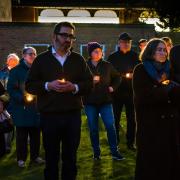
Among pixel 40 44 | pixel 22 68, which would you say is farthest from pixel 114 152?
pixel 40 44

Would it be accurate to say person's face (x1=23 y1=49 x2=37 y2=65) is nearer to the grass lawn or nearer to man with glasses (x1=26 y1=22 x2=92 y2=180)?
the grass lawn

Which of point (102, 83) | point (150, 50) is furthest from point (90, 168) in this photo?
point (150, 50)

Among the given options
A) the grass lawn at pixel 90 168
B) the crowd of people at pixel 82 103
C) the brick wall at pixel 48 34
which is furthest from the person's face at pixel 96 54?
the brick wall at pixel 48 34

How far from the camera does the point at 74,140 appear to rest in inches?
280

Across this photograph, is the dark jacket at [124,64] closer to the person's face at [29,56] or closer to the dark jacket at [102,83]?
the dark jacket at [102,83]

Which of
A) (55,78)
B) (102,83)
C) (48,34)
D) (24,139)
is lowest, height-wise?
(24,139)

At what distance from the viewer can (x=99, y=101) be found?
9.82 meters

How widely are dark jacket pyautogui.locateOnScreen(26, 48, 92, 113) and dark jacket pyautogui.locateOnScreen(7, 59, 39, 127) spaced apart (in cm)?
235

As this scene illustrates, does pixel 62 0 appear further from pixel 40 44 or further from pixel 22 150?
pixel 22 150

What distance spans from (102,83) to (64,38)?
3147mm

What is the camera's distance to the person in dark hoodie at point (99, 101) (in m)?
9.84

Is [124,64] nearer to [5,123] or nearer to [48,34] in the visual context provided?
[5,123]

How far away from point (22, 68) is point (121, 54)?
2.53 meters

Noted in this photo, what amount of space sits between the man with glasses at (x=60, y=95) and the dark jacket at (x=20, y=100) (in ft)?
7.71
